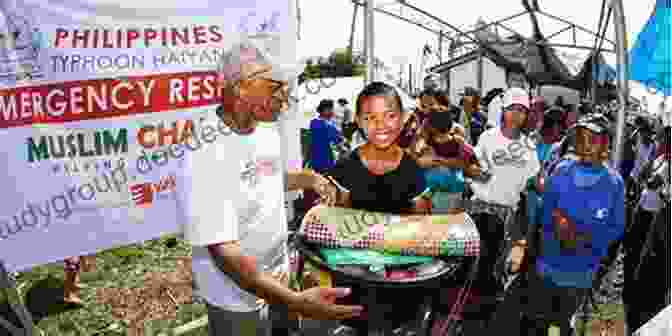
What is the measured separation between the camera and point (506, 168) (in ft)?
12.6

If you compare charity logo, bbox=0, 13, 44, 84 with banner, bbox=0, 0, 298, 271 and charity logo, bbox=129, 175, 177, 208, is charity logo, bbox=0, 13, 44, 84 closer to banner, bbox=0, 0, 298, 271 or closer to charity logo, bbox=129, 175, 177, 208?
banner, bbox=0, 0, 298, 271

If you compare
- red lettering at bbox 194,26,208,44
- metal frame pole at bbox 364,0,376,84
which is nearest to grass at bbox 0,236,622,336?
red lettering at bbox 194,26,208,44

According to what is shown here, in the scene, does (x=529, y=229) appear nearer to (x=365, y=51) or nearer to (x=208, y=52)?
(x=365, y=51)

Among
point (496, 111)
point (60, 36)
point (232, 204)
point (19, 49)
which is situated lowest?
point (232, 204)

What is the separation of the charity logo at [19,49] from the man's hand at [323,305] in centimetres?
279

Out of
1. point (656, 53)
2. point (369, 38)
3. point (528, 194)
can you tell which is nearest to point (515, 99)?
point (528, 194)

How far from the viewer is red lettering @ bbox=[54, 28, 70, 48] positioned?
3623 mm

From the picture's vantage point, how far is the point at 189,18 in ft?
13.7

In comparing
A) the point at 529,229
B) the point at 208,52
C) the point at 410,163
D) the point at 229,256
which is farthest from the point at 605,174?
the point at 208,52

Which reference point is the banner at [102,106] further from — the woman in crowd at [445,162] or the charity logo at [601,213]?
the charity logo at [601,213]

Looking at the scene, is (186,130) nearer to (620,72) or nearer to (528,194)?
(528,194)

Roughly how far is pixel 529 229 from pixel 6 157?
10.4 ft

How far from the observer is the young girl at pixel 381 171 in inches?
88.7

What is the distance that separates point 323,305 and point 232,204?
0.45 m
